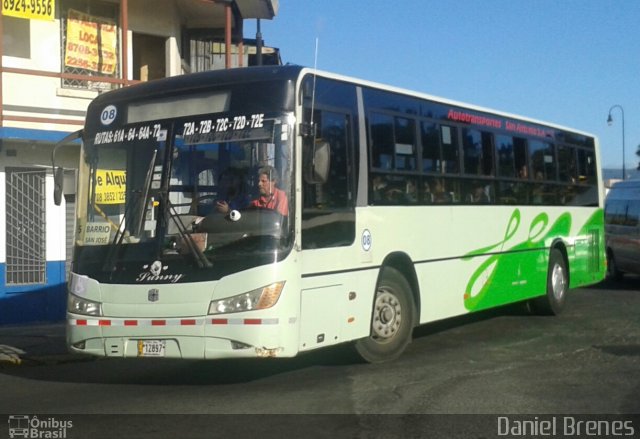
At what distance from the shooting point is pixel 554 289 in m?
14.1

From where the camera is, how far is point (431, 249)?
1053cm

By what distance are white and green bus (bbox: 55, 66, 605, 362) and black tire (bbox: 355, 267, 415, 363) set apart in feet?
0.07

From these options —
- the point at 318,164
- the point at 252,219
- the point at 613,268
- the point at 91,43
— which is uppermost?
the point at 91,43

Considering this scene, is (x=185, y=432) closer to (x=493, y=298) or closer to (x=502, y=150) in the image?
(x=493, y=298)

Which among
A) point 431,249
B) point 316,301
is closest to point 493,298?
point 431,249

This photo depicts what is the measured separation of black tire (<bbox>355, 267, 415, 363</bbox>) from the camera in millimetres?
9461

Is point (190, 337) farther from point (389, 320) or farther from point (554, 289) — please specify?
point (554, 289)

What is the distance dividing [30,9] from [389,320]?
29.1 feet

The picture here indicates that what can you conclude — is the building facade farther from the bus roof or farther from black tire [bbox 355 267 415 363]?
black tire [bbox 355 267 415 363]

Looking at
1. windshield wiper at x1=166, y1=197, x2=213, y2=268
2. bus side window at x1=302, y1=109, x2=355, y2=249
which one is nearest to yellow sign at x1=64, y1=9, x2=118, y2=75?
bus side window at x1=302, y1=109, x2=355, y2=249

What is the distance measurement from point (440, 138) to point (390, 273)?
7.19ft

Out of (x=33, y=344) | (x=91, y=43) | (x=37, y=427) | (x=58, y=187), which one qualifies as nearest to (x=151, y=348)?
(x=37, y=427)

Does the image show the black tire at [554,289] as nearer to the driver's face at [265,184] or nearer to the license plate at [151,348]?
the driver's face at [265,184]

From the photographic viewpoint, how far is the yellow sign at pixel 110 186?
8.48 meters
